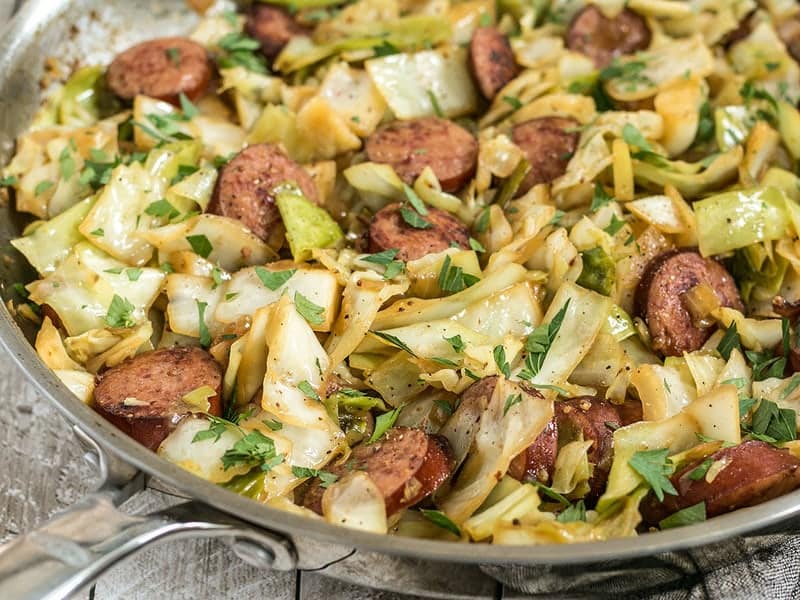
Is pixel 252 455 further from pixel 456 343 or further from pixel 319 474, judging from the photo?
pixel 456 343

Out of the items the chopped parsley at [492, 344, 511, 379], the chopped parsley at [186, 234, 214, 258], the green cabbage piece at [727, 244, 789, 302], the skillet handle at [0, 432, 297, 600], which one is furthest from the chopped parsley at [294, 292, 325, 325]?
the green cabbage piece at [727, 244, 789, 302]

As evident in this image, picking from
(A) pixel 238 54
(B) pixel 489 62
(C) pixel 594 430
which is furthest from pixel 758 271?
(A) pixel 238 54

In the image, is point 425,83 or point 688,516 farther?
point 425,83

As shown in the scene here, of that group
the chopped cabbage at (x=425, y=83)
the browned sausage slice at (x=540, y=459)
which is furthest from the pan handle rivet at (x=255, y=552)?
the chopped cabbage at (x=425, y=83)

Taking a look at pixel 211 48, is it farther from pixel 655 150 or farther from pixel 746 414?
pixel 746 414

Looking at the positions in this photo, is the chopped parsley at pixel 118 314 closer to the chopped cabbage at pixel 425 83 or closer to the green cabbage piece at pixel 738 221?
the chopped cabbage at pixel 425 83

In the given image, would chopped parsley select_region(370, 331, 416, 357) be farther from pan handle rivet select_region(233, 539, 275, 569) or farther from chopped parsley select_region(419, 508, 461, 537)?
pan handle rivet select_region(233, 539, 275, 569)

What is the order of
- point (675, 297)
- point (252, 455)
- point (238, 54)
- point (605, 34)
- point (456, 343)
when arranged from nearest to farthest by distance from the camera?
point (252, 455) < point (456, 343) < point (675, 297) < point (238, 54) < point (605, 34)
